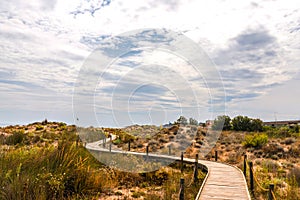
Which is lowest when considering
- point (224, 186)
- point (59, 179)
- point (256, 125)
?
point (224, 186)

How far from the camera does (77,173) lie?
7.90m

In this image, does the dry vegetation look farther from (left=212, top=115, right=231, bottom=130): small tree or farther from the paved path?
(left=212, top=115, right=231, bottom=130): small tree

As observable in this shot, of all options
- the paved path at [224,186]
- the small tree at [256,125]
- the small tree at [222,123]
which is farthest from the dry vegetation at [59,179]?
the small tree at [256,125]

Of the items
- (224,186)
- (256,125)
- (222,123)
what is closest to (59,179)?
(224,186)

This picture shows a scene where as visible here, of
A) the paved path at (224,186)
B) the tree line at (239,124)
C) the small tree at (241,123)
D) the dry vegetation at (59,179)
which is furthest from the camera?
the small tree at (241,123)

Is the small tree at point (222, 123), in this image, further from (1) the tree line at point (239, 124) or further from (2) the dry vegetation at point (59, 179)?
(2) the dry vegetation at point (59, 179)

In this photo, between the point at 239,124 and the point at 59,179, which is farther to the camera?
the point at 239,124

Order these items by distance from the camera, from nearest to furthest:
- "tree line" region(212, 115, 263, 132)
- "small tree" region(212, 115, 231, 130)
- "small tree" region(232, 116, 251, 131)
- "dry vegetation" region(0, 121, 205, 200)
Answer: "dry vegetation" region(0, 121, 205, 200), "small tree" region(212, 115, 231, 130), "tree line" region(212, 115, 263, 132), "small tree" region(232, 116, 251, 131)

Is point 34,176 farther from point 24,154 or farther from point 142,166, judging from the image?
point 142,166

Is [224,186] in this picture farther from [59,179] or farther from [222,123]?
[222,123]

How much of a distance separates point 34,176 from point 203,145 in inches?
735

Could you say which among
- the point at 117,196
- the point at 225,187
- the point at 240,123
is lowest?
the point at 117,196

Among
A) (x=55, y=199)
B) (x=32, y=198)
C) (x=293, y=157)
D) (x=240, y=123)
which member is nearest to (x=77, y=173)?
(x=55, y=199)

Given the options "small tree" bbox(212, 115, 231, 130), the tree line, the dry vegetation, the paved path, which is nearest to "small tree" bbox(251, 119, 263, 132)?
the tree line
